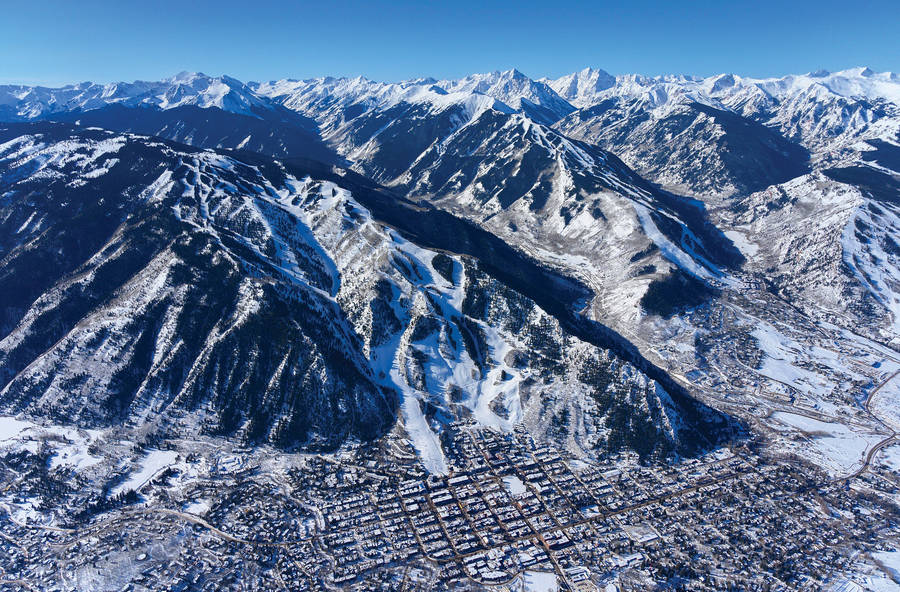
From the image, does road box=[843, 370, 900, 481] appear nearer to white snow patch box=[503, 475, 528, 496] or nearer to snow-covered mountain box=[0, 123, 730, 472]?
snow-covered mountain box=[0, 123, 730, 472]

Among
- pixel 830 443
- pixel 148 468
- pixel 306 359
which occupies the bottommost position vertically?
pixel 148 468

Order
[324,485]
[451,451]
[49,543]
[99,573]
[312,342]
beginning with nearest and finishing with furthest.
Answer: [99,573] < [49,543] < [324,485] < [451,451] < [312,342]

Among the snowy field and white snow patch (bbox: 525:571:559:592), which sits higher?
the snowy field

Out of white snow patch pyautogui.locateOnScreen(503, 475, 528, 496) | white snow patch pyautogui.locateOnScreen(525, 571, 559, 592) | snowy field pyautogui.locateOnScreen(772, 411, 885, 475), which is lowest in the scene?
white snow patch pyautogui.locateOnScreen(525, 571, 559, 592)

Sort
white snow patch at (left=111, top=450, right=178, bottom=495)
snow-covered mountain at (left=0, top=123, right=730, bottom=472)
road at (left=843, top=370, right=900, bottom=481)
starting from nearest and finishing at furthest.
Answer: white snow patch at (left=111, top=450, right=178, bottom=495) < road at (left=843, top=370, right=900, bottom=481) < snow-covered mountain at (left=0, top=123, right=730, bottom=472)

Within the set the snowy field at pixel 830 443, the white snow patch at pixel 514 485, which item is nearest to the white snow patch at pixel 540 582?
the white snow patch at pixel 514 485

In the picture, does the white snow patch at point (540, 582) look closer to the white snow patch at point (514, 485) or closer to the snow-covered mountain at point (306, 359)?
the white snow patch at point (514, 485)

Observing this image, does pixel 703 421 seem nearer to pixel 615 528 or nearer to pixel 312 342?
pixel 615 528

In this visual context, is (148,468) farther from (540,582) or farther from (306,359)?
(540,582)

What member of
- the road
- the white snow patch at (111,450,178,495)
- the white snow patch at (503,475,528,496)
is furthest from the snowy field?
the white snow patch at (111,450,178,495)

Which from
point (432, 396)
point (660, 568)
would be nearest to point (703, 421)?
point (660, 568)

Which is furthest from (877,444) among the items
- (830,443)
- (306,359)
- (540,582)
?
(306,359)
